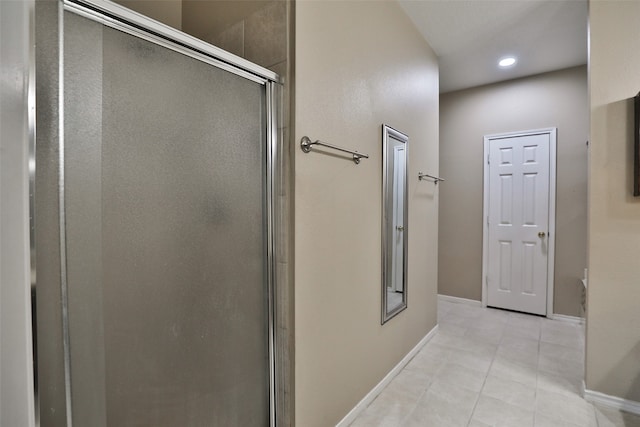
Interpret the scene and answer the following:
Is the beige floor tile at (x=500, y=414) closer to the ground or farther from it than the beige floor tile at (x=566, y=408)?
farther from it

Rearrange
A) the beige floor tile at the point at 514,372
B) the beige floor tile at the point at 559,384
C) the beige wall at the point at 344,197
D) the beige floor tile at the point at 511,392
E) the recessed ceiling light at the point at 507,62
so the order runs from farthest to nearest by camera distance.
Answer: the recessed ceiling light at the point at 507,62 < the beige floor tile at the point at 514,372 < the beige floor tile at the point at 559,384 < the beige floor tile at the point at 511,392 < the beige wall at the point at 344,197

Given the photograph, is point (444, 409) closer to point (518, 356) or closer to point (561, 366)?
point (518, 356)

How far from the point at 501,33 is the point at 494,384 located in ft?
9.36

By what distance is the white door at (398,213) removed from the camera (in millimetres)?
2332

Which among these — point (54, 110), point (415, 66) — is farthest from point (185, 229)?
point (415, 66)

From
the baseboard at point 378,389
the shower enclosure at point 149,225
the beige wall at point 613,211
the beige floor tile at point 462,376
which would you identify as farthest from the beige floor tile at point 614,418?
the shower enclosure at point 149,225

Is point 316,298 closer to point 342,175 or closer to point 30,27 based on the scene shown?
point 342,175

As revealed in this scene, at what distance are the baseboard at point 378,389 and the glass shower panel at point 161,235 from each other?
2.03ft

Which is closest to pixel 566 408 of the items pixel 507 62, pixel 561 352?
pixel 561 352

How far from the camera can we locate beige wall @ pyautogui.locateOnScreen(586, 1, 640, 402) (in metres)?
1.94

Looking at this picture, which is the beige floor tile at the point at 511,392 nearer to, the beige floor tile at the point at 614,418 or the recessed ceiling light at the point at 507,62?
the beige floor tile at the point at 614,418

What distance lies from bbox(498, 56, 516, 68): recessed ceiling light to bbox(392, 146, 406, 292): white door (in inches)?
71.0

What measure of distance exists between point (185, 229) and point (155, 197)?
0.16m

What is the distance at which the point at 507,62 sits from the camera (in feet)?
10.6
